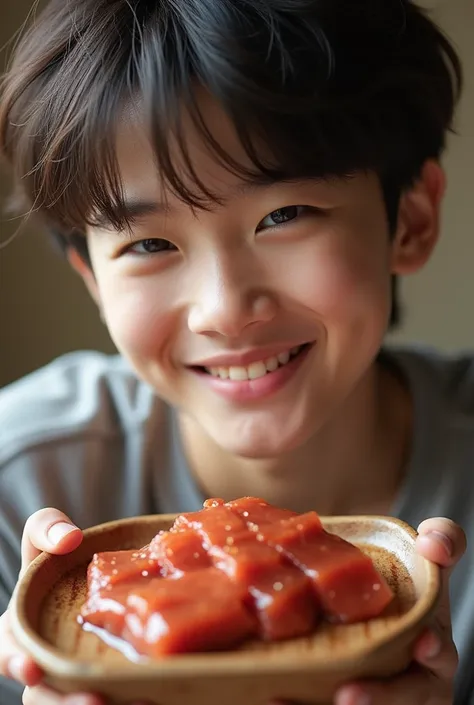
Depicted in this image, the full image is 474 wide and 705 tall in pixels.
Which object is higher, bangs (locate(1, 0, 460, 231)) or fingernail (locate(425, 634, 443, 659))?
bangs (locate(1, 0, 460, 231))

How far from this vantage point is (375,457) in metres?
1.11

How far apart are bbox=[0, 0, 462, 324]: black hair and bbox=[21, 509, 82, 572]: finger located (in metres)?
0.30

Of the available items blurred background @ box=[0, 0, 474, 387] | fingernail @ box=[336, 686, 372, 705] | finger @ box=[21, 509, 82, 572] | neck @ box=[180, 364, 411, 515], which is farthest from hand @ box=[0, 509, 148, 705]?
blurred background @ box=[0, 0, 474, 387]

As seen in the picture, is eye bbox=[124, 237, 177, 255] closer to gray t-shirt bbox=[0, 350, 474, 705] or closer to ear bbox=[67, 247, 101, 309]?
ear bbox=[67, 247, 101, 309]

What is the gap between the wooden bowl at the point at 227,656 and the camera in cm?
47

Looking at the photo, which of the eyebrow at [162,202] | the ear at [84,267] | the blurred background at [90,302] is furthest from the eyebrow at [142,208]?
the blurred background at [90,302]

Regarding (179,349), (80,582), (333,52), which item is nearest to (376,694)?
(80,582)

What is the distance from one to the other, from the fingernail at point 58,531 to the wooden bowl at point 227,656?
14 mm

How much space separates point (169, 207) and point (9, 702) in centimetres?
60

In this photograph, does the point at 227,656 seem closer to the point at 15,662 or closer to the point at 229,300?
the point at 15,662

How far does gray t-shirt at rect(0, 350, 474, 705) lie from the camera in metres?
1.01

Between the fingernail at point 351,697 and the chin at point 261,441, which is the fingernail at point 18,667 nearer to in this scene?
the fingernail at point 351,697

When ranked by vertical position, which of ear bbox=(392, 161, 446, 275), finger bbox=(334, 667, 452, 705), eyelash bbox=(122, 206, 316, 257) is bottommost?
finger bbox=(334, 667, 452, 705)

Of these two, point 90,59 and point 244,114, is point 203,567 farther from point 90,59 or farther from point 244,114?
point 90,59
